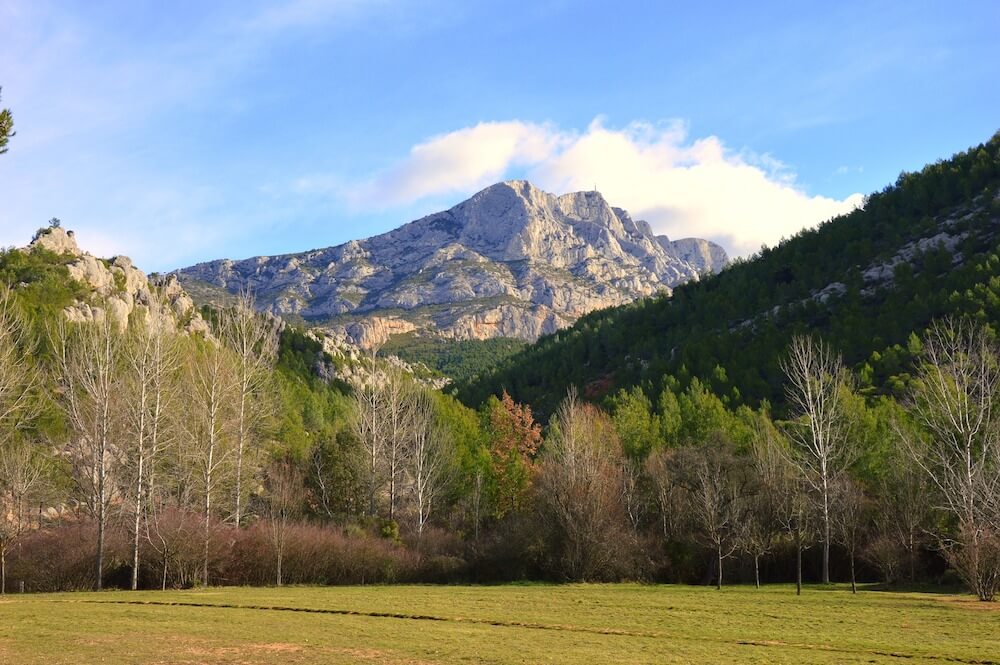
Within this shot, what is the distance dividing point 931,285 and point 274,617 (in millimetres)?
89712

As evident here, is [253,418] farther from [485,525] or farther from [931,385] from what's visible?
[931,385]

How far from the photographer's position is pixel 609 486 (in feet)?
180

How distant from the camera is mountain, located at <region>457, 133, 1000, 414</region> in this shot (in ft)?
285

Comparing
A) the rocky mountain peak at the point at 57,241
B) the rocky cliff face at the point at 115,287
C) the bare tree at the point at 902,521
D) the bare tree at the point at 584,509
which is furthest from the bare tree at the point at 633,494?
the rocky mountain peak at the point at 57,241

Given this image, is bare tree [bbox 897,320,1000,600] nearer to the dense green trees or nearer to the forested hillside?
the forested hillside

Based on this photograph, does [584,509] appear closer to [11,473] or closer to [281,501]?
[281,501]

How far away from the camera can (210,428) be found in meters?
47.8

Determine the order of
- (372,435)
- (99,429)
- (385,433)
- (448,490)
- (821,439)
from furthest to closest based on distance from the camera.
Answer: (448,490), (385,433), (372,435), (821,439), (99,429)

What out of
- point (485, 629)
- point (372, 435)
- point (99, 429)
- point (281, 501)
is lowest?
point (485, 629)

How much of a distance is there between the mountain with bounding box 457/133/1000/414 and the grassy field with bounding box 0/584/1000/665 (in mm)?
50506

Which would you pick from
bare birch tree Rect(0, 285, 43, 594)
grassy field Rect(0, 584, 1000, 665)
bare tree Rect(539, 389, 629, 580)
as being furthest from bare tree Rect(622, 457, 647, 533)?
bare birch tree Rect(0, 285, 43, 594)

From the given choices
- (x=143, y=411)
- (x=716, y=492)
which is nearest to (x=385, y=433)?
(x=143, y=411)

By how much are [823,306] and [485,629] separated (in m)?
90.0

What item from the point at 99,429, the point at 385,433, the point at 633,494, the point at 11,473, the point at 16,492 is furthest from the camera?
the point at 385,433
